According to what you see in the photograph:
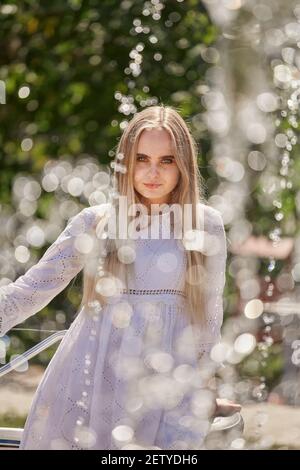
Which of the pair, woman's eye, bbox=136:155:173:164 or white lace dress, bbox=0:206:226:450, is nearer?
white lace dress, bbox=0:206:226:450

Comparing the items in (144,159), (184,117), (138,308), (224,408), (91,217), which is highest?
(184,117)

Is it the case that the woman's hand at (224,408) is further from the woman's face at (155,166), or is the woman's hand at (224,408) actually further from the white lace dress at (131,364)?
the woman's face at (155,166)

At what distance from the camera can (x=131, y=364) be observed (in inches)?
67.0

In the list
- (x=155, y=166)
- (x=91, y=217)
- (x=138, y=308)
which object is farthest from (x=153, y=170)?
(x=138, y=308)

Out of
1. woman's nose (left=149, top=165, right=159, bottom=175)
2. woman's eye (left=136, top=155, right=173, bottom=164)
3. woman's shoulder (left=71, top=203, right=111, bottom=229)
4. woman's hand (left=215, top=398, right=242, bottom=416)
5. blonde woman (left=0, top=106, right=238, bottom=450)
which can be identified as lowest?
woman's hand (left=215, top=398, right=242, bottom=416)

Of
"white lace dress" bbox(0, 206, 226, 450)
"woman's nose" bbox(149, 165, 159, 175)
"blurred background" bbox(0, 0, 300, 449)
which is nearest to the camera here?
"white lace dress" bbox(0, 206, 226, 450)

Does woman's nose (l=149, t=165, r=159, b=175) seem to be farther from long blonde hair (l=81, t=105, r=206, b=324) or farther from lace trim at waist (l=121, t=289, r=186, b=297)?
lace trim at waist (l=121, t=289, r=186, b=297)

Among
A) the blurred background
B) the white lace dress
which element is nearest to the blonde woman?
the white lace dress

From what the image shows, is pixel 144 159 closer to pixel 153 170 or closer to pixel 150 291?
pixel 153 170

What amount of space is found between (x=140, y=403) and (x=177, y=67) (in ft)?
9.78

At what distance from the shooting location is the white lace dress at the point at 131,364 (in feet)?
5.54

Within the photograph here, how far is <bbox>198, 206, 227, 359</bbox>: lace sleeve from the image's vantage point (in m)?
1.77

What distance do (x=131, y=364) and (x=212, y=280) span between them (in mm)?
217

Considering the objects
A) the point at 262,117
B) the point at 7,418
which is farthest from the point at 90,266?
the point at 262,117
